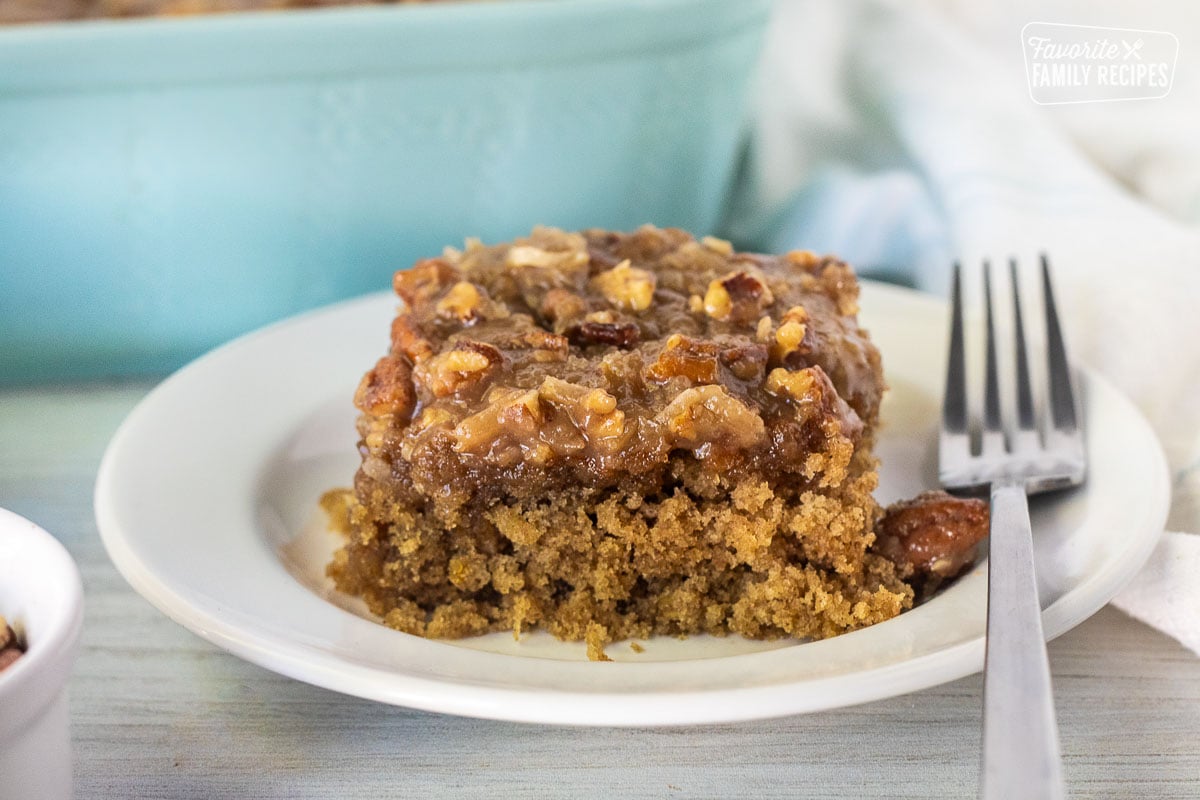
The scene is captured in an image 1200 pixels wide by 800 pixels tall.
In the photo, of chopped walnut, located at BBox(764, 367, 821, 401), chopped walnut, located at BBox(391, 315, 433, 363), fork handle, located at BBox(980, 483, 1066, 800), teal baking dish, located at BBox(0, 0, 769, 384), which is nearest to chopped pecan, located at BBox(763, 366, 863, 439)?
chopped walnut, located at BBox(764, 367, 821, 401)

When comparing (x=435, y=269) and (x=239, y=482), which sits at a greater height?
(x=435, y=269)

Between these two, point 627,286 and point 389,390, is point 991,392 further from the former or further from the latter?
point 389,390

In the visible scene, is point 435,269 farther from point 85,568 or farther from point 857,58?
point 857,58

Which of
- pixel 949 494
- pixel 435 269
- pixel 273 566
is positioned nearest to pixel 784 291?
pixel 949 494

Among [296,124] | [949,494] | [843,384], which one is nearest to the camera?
[843,384]

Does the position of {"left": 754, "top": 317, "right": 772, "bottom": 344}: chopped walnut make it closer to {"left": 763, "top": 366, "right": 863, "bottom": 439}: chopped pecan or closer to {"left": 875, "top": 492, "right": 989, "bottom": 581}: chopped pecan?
{"left": 763, "top": 366, "right": 863, "bottom": 439}: chopped pecan

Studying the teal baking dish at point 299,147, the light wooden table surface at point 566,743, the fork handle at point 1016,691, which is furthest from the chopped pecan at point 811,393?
the teal baking dish at point 299,147

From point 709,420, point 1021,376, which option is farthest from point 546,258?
point 1021,376
